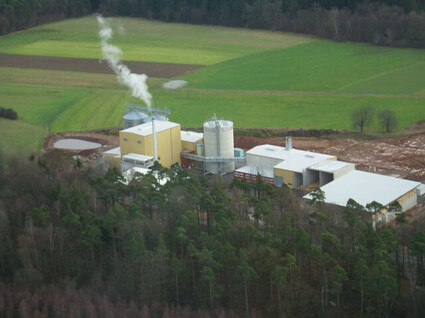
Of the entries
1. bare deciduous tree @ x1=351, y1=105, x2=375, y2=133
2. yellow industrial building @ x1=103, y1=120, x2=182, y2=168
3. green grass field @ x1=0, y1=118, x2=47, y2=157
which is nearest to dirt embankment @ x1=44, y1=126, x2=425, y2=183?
green grass field @ x1=0, y1=118, x2=47, y2=157

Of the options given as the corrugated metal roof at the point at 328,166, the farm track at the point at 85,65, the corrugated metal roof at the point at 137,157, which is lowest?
the corrugated metal roof at the point at 328,166

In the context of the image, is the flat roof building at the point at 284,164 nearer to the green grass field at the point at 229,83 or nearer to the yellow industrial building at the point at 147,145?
the yellow industrial building at the point at 147,145

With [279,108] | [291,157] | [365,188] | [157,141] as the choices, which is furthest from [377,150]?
[157,141]

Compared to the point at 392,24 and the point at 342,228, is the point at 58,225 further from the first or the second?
the point at 392,24

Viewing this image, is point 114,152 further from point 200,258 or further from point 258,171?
point 200,258

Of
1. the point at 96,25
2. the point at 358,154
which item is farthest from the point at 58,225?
the point at 96,25

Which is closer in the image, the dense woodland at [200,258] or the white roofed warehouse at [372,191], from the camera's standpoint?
the dense woodland at [200,258]

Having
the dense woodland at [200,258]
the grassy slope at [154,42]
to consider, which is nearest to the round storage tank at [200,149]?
the dense woodland at [200,258]
